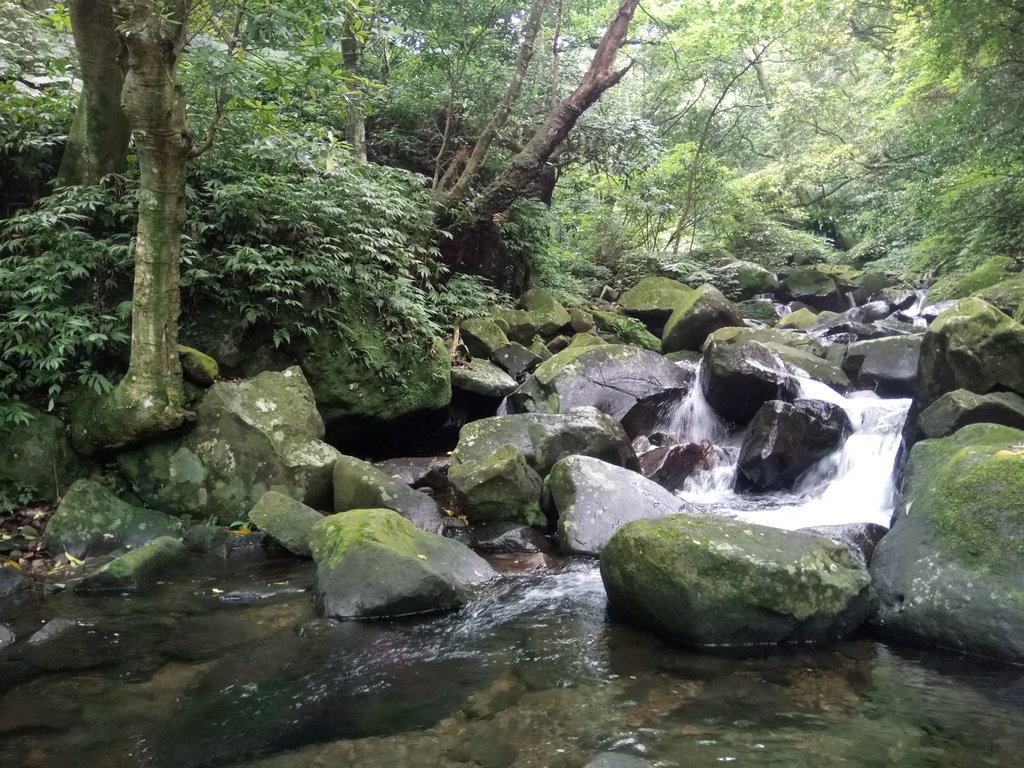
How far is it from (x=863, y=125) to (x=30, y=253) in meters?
22.1

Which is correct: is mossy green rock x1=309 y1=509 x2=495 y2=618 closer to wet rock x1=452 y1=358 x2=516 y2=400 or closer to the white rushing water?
the white rushing water

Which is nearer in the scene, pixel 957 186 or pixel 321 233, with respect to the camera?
pixel 321 233

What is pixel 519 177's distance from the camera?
1152 cm

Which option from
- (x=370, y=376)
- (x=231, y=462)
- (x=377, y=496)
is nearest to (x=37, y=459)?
(x=231, y=462)

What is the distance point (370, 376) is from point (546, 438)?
231cm

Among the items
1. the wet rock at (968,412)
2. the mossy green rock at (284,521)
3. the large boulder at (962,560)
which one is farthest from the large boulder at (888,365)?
the mossy green rock at (284,521)

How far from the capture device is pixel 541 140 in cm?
1136

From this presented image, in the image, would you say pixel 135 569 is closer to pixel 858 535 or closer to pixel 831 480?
pixel 858 535

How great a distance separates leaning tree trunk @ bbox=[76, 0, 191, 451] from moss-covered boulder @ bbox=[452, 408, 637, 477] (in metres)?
2.98

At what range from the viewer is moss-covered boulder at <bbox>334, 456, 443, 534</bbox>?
263 inches

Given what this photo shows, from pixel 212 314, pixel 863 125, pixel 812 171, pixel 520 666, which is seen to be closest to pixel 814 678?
pixel 520 666

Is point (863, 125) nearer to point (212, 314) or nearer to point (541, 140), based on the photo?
point (541, 140)

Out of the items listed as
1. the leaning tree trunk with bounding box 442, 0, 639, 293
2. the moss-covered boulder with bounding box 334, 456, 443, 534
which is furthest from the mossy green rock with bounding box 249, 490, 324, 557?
the leaning tree trunk with bounding box 442, 0, 639, 293

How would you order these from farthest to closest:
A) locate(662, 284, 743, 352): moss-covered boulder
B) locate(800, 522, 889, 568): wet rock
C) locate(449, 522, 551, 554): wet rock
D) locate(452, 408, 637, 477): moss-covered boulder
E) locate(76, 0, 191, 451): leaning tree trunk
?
locate(662, 284, 743, 352): moss-covered boulder
locate(452, 408, 637, 477): moss-covered boulder
locate(449, 522, 551, 554): wet rock
locate(76, 0, 191, 451): leaning tree trunk
locate(800, 522, 889, 568): wet rock
